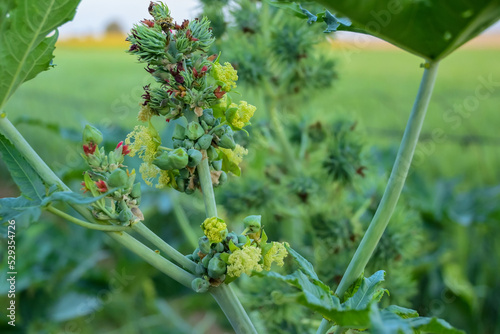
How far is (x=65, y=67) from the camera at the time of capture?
3000mm

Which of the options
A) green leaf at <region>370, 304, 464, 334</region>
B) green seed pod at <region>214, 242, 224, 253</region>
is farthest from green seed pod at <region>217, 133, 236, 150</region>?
green leaf at <region>370, 304, 464, 334</region>

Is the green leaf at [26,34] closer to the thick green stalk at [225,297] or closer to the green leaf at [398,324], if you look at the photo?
the thick green stalk at [225,297]

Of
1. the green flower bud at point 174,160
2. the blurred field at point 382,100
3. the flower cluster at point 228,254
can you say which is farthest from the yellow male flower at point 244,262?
the blurred field at point 382,100

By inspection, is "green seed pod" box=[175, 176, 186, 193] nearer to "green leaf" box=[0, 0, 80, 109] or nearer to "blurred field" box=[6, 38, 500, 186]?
"green leaf" box=[0, 0, 80, 109]

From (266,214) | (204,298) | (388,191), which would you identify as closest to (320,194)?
(266,214)

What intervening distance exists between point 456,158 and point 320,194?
1421mm

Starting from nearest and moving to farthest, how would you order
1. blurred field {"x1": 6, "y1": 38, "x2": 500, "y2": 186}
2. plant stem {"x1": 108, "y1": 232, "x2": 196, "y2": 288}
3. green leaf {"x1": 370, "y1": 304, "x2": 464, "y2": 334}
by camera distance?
green leaf {"x1": 370, "y1": 304, "x2": 464, "y2": 334}
plant stem {"x1": 108, "y1": 232, "x2": 196, "y2": 288}
blurred field {"x1": 6, "y1": 38, "x2": 500, "y2": 186}

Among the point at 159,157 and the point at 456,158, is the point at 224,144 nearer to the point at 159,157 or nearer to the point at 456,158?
the point at 159,157

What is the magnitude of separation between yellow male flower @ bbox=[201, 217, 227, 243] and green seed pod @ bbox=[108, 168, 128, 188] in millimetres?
89

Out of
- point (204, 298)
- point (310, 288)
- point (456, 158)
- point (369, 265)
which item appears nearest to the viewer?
point (310, 288)

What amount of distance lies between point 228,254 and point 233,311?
0.20 ft

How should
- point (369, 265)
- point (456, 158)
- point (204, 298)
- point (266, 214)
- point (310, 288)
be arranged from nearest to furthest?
1. point (310, 288)
2. point (369, 265)
3. point (266, 214)
4. point (204, 298)
5. point (456, 158)

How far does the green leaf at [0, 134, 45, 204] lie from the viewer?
1.58 feet

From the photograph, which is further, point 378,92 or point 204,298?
point 378,92
